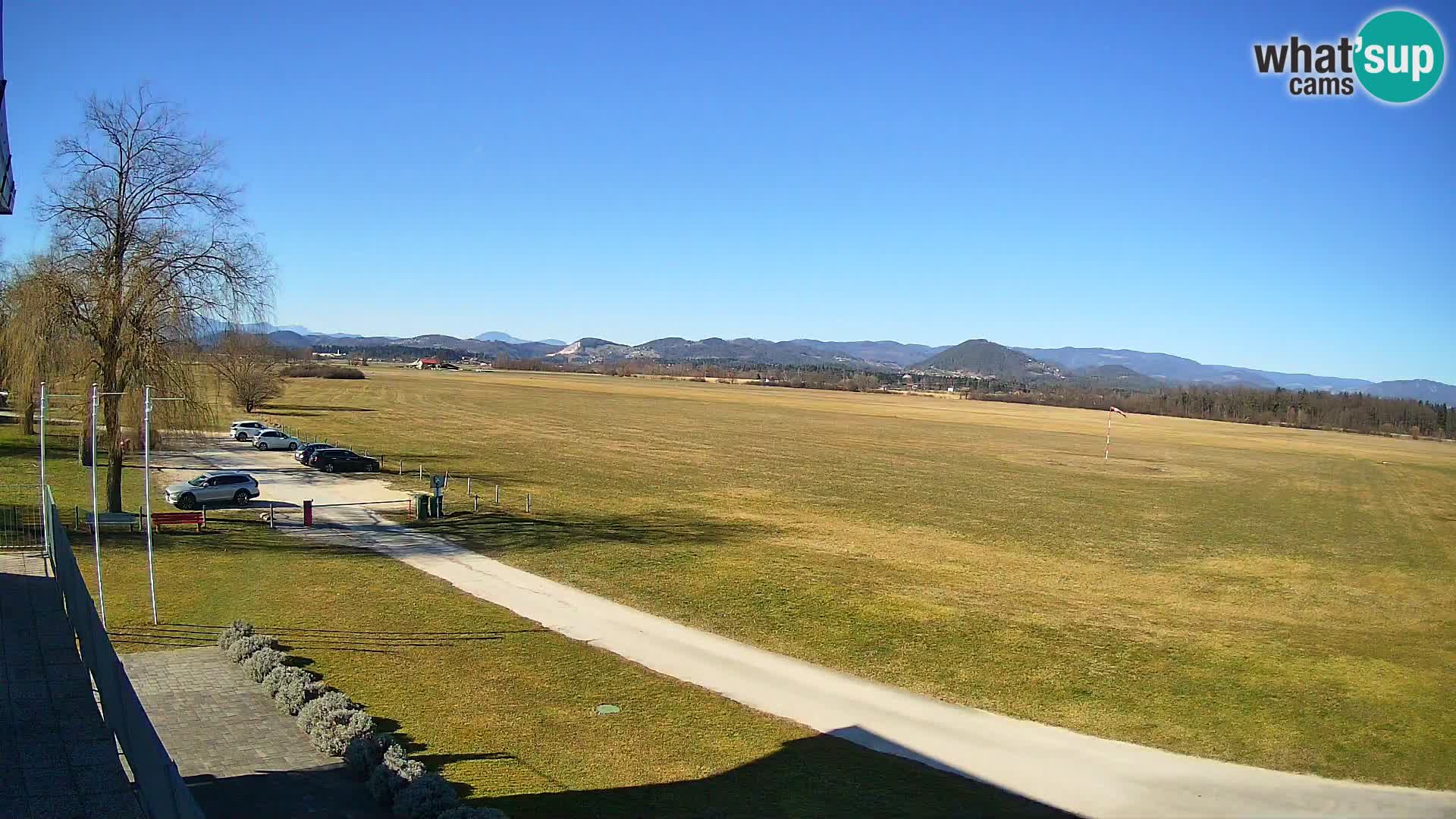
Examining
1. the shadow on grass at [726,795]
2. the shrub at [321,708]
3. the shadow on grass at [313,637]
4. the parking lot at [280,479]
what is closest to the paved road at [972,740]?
the shadow on grass at [726,795]

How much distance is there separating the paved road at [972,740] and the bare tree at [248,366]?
16.3m

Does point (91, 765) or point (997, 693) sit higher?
point (91, 765)

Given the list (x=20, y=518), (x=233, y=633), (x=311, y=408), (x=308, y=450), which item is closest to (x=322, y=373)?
(x=311, y=408)

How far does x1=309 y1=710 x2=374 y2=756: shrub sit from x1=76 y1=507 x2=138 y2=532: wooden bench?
1927 centimetres

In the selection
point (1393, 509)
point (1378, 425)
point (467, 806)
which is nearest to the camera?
point (467, 806)

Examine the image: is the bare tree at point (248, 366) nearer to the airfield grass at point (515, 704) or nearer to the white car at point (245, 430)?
the white car at point (245, 430)

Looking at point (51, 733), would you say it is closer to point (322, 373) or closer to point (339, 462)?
point (339, 462)

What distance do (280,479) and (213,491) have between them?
746 centimetres

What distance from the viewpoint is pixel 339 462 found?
4444cm

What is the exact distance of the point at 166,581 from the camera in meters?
22.5

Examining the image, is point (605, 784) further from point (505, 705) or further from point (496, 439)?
point (496, 439)

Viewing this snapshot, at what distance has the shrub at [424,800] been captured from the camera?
432 inches

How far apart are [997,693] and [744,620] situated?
6324 millimetres

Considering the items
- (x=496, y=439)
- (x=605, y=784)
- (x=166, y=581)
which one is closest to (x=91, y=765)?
(x=605, y=784)
